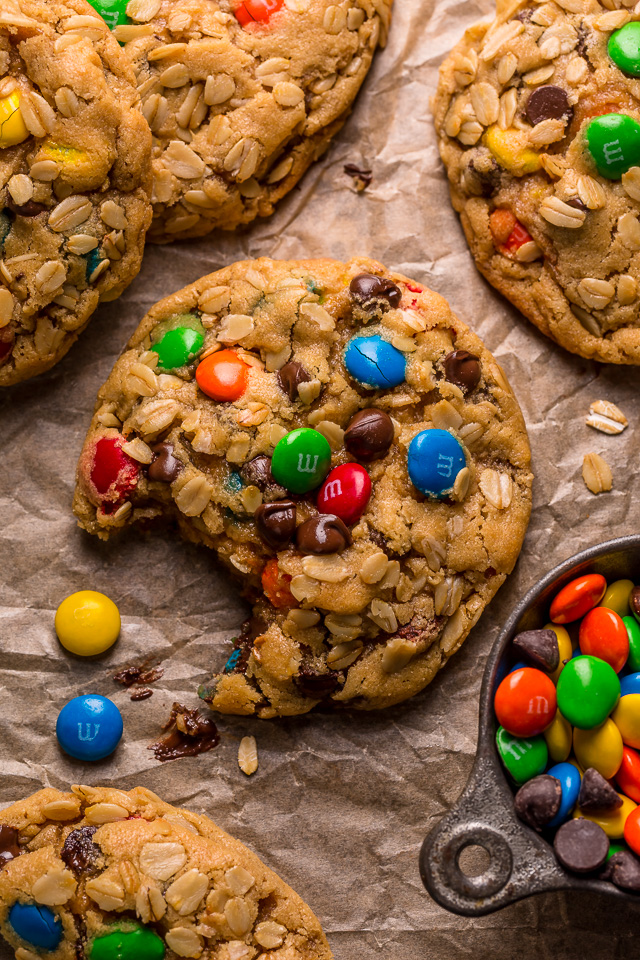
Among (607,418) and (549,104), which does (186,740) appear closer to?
(607,418)

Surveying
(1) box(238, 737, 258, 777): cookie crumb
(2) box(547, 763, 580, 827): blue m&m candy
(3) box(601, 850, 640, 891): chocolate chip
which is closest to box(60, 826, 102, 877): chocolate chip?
(1) box(238, 737, 258, 777): cookie crumb

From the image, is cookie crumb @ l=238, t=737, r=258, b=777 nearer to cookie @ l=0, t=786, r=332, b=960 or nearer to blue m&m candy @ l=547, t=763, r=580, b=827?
cookie @ l=0, t=786, r=332, b=960

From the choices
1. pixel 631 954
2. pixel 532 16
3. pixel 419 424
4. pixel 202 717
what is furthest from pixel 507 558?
pixel 532 16

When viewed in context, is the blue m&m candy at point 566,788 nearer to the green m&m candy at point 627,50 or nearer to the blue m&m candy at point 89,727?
the blue m&m candy at point 89,727

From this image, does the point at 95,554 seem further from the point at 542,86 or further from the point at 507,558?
the point at 542,86

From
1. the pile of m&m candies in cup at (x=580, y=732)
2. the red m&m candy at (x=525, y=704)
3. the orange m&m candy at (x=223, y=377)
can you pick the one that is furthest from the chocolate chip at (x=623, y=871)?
the orange m&m candy at (x=223, y=377)
